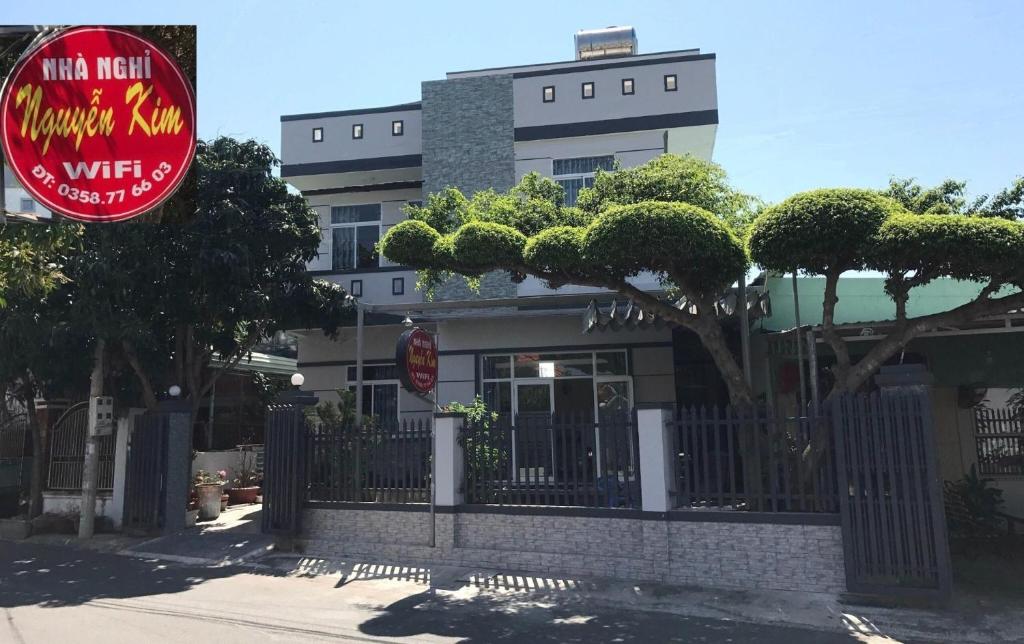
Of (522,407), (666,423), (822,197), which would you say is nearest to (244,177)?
(522,407)

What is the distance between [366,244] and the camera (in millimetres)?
17141

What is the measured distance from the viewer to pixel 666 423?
8.96 meters

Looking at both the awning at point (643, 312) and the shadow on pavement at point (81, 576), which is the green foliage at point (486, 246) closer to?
the awning at point (643, 312)

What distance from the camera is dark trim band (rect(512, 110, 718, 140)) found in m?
14.6

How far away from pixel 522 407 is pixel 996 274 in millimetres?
8923

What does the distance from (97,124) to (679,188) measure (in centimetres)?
762

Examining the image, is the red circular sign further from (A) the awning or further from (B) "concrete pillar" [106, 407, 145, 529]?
(B) "concrete pillar" [106, 407, 145, 529]

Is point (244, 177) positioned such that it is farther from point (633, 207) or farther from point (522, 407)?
point (633, 207)

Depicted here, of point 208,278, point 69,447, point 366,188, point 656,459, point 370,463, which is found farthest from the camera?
point 366,188

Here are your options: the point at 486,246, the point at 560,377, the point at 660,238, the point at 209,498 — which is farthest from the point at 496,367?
the point at 660,238

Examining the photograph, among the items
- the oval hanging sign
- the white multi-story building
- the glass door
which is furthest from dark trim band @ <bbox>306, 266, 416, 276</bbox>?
the glass door

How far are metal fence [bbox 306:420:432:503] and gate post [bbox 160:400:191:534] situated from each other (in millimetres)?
2880

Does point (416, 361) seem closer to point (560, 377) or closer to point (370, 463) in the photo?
point (370, 463)

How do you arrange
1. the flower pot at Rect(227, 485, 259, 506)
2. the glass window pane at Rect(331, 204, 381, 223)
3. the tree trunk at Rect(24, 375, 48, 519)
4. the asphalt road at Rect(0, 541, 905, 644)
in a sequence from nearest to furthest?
the asphalt road at Rect(0, 541, 905, 644) → the tree trunk at Rect(24, 375, 48, 519) → the flower pot at Rect(227, 485, 259, 506) → the glass window pane at Rect(331, 204, 381, 223)
